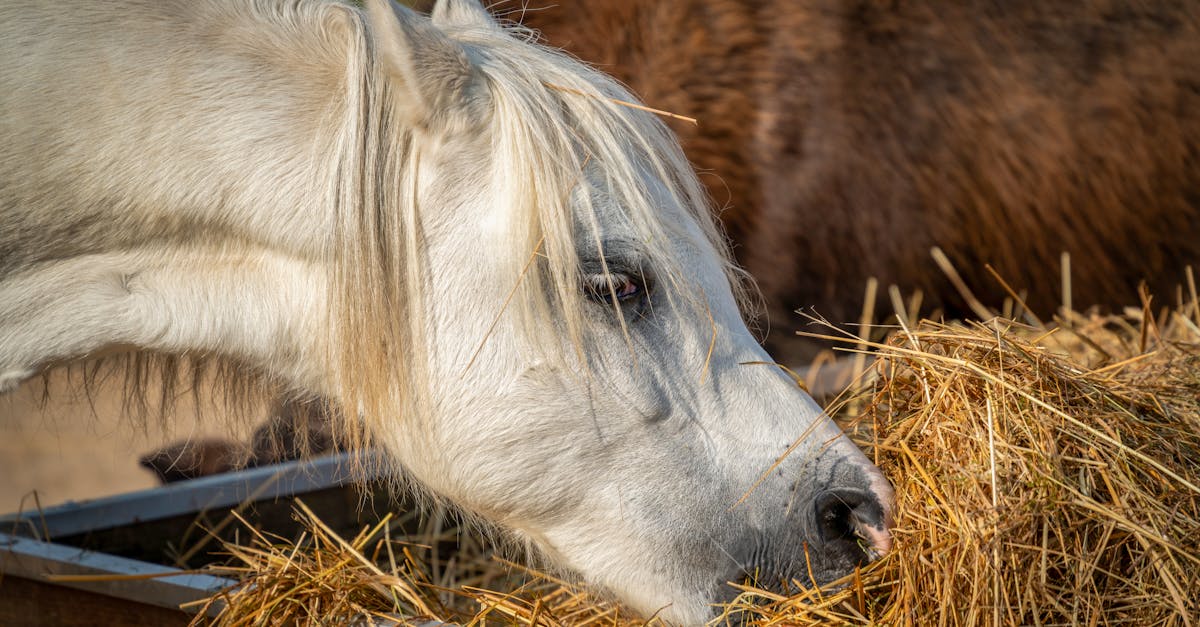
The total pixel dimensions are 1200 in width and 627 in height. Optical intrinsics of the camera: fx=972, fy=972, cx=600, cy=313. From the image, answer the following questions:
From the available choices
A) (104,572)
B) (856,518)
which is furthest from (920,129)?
(104,572)

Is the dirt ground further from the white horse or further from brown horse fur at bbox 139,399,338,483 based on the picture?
the white horse

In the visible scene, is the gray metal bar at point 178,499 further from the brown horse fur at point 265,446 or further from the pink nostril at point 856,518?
the pink nostril at point 856,518

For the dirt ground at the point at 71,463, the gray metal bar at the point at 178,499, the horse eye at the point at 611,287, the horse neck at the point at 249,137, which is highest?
the horse neck at the point at 249,137

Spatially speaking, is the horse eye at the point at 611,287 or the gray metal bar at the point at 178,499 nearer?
the horse eye at the point at 611,287

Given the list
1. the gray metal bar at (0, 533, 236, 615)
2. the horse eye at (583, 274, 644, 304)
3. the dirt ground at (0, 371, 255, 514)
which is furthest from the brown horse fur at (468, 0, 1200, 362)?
the dirt ground at (0, 371, 255, 514)

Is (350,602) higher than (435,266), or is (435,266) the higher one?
(435,266)

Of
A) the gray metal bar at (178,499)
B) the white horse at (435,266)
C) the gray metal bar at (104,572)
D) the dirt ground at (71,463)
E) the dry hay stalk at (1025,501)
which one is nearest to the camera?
the dry hay stalk at (1025,501)

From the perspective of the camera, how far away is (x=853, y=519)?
127 cm

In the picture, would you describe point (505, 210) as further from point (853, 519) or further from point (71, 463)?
point (71, 463)

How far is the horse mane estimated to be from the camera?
4.03 ft

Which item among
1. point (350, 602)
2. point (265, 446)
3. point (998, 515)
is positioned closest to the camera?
point (998, 515)

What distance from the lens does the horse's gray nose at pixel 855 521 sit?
126cm

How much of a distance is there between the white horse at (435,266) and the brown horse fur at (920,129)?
1.20 metres

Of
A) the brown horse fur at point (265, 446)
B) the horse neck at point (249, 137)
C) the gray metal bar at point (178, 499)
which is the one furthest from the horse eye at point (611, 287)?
the gray metal bar at point (178, 499)
